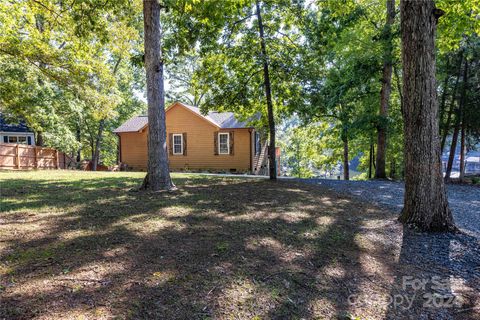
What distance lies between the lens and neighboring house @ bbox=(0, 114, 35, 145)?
24797 mm

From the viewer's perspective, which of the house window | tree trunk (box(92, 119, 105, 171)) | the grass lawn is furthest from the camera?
tree trunk (box(92, 119, 105, 171))

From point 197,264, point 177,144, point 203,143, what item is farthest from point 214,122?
point 197,264

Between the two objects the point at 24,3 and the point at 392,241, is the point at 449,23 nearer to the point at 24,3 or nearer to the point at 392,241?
the point at 392,241

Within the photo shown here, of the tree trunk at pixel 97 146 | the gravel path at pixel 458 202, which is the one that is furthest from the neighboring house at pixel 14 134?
the gravel path at pixel 458 202

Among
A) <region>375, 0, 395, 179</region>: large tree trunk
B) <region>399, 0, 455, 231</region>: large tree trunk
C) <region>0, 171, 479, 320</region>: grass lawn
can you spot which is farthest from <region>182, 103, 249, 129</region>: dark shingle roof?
<region>399, 0, 455, 231</region>: large tree trunk

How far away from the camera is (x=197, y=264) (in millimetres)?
2875

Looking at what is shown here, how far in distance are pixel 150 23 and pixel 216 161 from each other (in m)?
11.8

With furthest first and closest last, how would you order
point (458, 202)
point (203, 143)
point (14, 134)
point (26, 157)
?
point (14, 134), point (203, 143), point (26, 157), point (458, 202)

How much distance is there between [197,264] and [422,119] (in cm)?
380

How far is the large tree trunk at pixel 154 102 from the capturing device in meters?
7.05

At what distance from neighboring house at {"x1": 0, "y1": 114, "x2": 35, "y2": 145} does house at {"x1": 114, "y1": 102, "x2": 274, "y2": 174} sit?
1211 centimetres

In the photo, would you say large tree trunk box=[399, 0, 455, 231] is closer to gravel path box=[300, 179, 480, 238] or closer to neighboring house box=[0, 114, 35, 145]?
gravel path box=[300, 179, 480, 238]

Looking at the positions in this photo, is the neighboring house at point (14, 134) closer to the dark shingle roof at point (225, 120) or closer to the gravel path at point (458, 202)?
the dark shingle roof at point (225, 120)

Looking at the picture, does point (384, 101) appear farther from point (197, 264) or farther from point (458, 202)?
point (197, 264)
